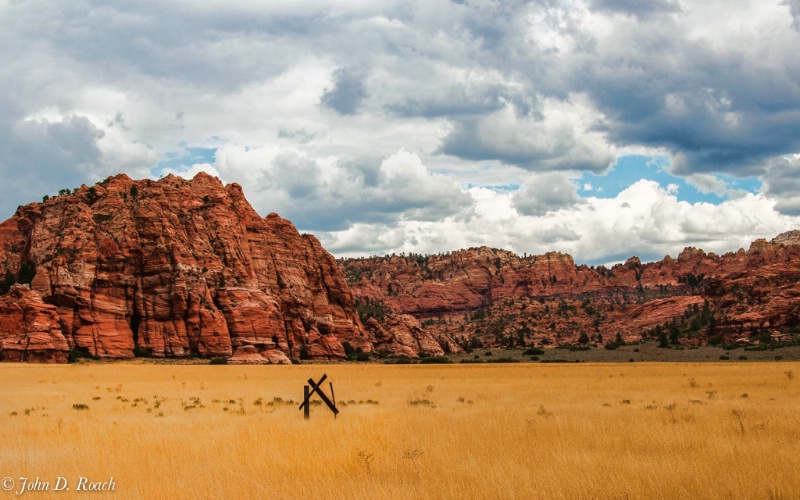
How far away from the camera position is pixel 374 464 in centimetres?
1510

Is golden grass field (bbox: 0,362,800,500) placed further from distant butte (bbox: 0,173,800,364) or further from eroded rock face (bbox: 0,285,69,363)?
distant butte (bbox: 0,173,800,364)

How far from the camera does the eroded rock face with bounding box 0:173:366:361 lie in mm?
88938

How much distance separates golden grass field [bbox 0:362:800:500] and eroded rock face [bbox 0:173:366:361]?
63.0m

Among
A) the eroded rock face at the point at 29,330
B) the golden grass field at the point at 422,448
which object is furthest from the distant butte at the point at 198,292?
the golden grass field at the point at 422,448

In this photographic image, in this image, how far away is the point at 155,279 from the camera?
97562 millimetres

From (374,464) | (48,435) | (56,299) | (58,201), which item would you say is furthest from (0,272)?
(374,464)

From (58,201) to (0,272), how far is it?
1421 centimetres

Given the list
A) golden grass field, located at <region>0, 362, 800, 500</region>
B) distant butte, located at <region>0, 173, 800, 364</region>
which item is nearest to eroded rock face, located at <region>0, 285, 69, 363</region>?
distant butte, located at <region>0, 173, 800, 364</region>

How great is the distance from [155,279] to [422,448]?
8868cm

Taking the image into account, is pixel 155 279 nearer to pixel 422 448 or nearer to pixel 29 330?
pixel 29 330

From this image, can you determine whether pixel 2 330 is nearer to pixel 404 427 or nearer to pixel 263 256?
pixel 263 256

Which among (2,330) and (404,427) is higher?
(2,330)

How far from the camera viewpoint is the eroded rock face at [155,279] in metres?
88.9

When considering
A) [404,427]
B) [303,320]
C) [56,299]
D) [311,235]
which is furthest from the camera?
[311,235]
